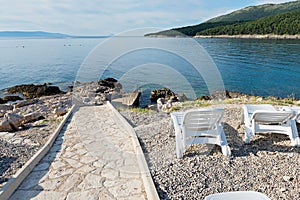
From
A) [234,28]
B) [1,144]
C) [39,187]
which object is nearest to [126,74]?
[1,144]

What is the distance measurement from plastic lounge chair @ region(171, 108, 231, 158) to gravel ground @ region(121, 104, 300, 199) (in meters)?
0.17

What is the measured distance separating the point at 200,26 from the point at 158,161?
9076cm

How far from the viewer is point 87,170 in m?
3.29

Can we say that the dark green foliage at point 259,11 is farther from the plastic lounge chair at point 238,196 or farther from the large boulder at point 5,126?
the plastic lounge chair at point 238,196

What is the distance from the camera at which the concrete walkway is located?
2.74 metres

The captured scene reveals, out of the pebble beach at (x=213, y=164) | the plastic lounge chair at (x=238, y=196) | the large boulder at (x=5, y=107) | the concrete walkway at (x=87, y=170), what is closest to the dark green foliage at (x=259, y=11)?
Answer: the large boulder at (x=5, y=107)

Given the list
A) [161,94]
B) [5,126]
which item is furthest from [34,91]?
[5,126]

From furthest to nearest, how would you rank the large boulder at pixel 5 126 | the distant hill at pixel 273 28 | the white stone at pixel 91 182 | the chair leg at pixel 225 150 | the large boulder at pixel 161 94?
the distant hill at pixel 273 28 < the large boulder at pixel 161 94 < the large boulder at pixel 5 126 < the chair leg at pixel 225 150 < the white stone at pixel 91 182

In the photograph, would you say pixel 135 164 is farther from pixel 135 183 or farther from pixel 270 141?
pixel 270 141

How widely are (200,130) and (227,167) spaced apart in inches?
30.7

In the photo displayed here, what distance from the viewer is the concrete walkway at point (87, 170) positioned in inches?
108

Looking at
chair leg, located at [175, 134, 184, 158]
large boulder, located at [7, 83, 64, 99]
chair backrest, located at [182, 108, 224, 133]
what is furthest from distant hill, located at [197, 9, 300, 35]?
chair leg, located at [175, 134, 184, 158]

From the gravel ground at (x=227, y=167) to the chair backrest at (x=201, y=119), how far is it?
41cm

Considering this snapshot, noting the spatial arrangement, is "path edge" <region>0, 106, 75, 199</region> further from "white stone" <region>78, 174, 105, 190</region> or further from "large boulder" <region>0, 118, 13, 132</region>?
"large boulder" <region>0, 118, 13, 132</region>
